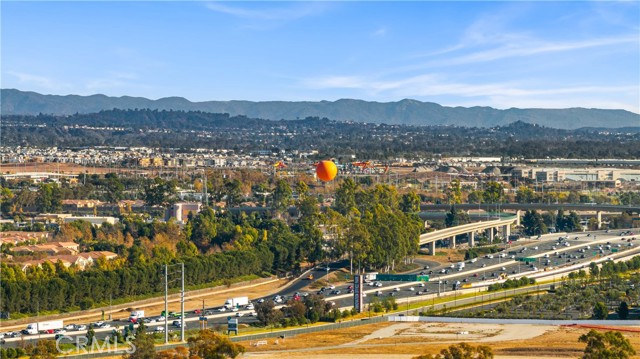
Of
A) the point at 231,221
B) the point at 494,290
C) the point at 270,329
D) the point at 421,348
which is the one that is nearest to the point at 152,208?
the point at 231,221

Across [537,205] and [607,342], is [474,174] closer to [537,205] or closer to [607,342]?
[537,205]

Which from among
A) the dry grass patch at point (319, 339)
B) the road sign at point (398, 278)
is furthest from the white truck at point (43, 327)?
the road sign at point (398, 278)

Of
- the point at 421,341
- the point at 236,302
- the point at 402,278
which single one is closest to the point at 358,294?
the point at 236,302

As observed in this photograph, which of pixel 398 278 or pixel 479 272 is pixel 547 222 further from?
pixel 398 278

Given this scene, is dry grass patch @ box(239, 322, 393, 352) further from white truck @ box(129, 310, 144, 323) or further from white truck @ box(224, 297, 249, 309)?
white truck @ box(129, 310, 144, 323)

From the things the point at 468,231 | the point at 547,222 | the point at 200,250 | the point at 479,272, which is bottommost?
the point at 479,272

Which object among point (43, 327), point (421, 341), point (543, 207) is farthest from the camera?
point (543, 207)
